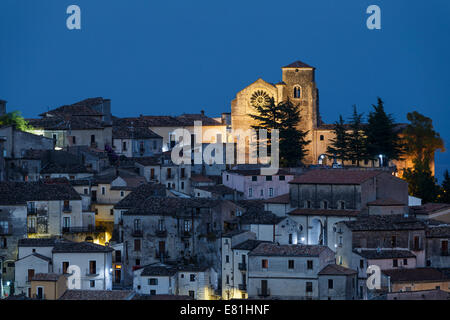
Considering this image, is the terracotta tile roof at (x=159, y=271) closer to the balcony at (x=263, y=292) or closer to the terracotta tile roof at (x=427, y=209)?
the balcony at (x=263, y=292)

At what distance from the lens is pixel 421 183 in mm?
60781

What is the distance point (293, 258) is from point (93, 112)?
2987cm

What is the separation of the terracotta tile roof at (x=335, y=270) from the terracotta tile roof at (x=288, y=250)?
2.43ft

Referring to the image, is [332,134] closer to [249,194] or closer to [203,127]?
[203,127]

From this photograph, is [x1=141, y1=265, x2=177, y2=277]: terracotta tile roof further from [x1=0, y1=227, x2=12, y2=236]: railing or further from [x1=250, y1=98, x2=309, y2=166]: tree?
[x1=250, y1=98, x2=309, y2=166]: tree

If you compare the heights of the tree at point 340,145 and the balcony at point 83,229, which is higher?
the tree at point 340,145

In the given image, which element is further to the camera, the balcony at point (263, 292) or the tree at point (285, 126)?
the tree at point (285, 126)

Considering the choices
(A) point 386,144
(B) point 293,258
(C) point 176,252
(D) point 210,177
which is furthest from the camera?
(A) point 386,144

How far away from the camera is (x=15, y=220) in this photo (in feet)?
149

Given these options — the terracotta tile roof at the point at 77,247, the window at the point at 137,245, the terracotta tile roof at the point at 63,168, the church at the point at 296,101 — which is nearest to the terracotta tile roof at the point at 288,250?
the window at the point at 137,245

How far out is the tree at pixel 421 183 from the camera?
59969 millimetres

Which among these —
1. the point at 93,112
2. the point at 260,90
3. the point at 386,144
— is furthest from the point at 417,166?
the point at 93,112

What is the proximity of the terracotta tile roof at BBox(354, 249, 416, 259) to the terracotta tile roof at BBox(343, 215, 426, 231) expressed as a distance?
1.09 meters

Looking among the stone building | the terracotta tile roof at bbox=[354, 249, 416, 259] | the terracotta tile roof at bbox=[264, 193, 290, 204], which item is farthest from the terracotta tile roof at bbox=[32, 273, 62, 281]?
the terracotta tile roof at bbox=[264, 193, 290, 204]
